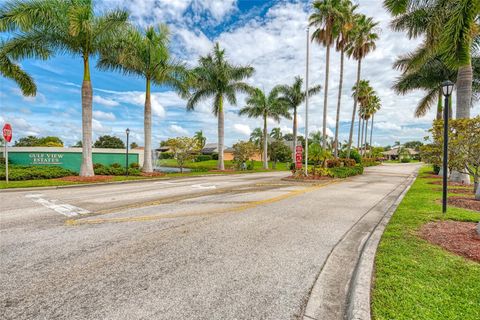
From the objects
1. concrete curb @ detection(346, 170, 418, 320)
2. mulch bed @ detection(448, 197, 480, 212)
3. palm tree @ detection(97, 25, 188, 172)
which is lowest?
concrete curb @ detection(346, 170, 418, 320)

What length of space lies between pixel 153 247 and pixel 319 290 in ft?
9.22

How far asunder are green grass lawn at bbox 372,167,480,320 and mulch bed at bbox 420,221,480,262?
239 millimetres

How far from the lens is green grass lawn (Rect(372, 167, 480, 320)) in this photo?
251 centimetres

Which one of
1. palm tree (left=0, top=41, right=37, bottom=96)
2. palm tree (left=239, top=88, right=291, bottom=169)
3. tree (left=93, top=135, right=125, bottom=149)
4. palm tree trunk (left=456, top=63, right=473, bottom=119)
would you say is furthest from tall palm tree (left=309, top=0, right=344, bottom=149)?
tree (left=93, top=135, right=125, bottom=149)

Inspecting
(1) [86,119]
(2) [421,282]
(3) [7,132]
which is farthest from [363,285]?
(3) [7,132]

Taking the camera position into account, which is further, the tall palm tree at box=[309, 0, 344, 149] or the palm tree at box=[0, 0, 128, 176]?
the tall palm tree at box=[309, 0, 344, 149]

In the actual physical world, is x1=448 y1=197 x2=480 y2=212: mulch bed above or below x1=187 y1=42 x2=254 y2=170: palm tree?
below

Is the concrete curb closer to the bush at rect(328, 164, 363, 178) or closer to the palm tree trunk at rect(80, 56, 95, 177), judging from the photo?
the bush at rect(328, 164, 363, 178)

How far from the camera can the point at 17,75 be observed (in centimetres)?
1714

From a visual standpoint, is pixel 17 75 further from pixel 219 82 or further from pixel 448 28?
pixel 448 28

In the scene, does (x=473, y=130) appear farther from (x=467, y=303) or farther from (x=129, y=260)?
(x=129, y=260)

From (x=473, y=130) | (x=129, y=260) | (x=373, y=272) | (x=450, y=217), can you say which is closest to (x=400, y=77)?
(x=473, y=130)

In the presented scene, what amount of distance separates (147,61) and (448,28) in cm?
1808

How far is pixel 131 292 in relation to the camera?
2.99 m
